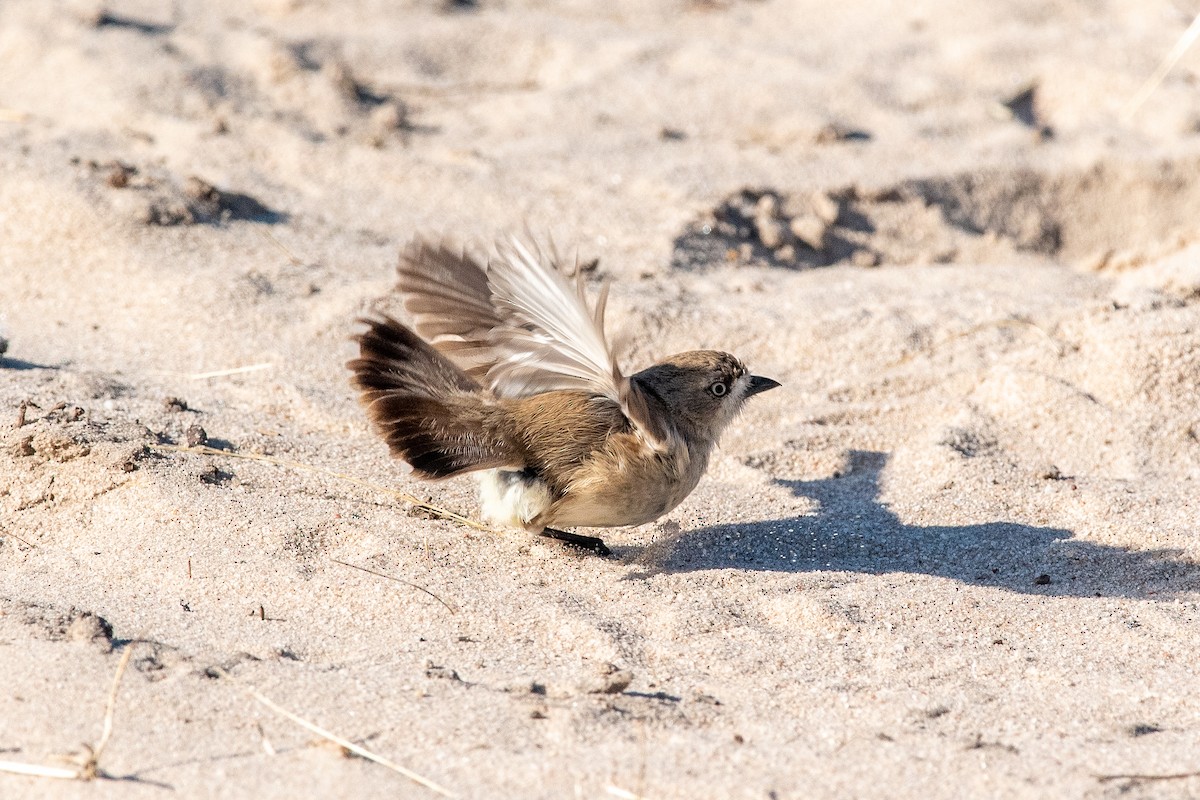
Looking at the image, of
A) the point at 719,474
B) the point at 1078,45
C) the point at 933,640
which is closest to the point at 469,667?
the point at 933,640

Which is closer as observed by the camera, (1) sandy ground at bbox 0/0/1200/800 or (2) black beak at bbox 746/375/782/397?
(1) sandy ground at bbox 0/0/1200/800

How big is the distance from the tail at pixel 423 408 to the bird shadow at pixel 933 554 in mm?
708

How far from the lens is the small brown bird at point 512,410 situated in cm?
384

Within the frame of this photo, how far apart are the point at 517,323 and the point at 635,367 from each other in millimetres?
1882

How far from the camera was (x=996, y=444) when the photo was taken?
512cm

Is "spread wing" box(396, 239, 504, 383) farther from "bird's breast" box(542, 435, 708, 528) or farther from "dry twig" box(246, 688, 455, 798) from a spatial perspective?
"dry twig" box(246, 688, 455, 798)

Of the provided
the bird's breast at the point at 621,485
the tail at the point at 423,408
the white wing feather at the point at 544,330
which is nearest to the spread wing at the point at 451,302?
the tail at the point at 423,408

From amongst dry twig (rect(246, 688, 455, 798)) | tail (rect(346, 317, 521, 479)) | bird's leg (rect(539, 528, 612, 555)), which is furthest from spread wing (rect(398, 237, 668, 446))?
dry twig (rect(246, 688, 455, 798))

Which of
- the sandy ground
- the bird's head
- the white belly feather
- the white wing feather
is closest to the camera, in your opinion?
the sandy ground

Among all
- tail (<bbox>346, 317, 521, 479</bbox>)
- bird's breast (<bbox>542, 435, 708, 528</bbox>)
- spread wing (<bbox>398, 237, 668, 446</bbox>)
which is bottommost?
bird's breast (<bbox>542, 435, 708, 528</bbox>)

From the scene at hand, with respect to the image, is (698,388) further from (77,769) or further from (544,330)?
(77,769)

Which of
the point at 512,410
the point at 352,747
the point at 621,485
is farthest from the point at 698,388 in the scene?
the point at 352,747

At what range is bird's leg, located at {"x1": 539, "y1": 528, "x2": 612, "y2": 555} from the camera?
4.34 meters

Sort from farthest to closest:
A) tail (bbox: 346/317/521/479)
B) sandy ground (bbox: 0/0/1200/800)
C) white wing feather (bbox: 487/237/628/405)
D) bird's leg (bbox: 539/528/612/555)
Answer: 1. bird's leg (bbox: 539/528/612/555)
2. tail (bbox: 346/317/521/479)
3. white wing feather (bbox: 487/237/628/405)
4. sandy ground (bbox: 0/0/1200/800)
